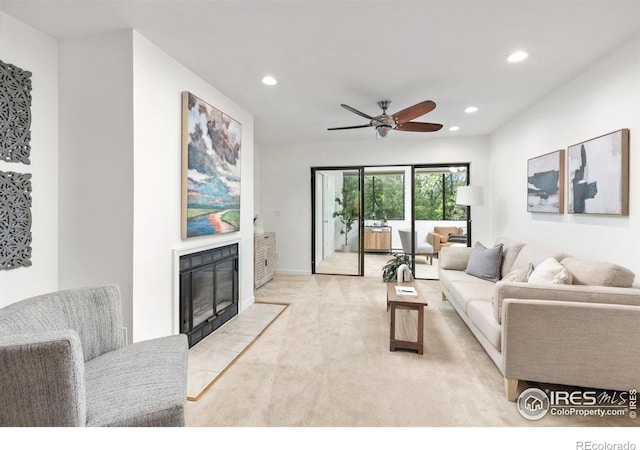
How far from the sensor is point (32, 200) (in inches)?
82.6

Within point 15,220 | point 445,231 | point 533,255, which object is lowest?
point 533,255

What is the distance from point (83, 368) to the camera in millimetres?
1168

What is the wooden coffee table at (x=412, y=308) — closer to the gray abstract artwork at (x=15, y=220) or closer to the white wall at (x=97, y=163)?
the white wall at (x=97, y=163)

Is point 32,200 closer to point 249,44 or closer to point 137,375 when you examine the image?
point 137,375

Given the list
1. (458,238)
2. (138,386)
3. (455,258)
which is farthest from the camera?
(458,238)

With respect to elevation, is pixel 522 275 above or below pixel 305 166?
below

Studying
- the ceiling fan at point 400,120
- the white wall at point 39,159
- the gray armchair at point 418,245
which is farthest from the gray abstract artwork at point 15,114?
the gray armchair at point 418,245

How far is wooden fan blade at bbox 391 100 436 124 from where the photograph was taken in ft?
8.98

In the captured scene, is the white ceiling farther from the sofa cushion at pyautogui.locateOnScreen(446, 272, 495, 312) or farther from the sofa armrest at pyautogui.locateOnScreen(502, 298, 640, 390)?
the sofa cushion at pyautogui.locateOnScreen(446, 272, 495, 312)

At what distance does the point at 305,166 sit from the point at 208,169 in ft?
9.25

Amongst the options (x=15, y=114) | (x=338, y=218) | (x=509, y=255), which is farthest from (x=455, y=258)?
(x=15, y=114)

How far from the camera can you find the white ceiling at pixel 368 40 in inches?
74.1
